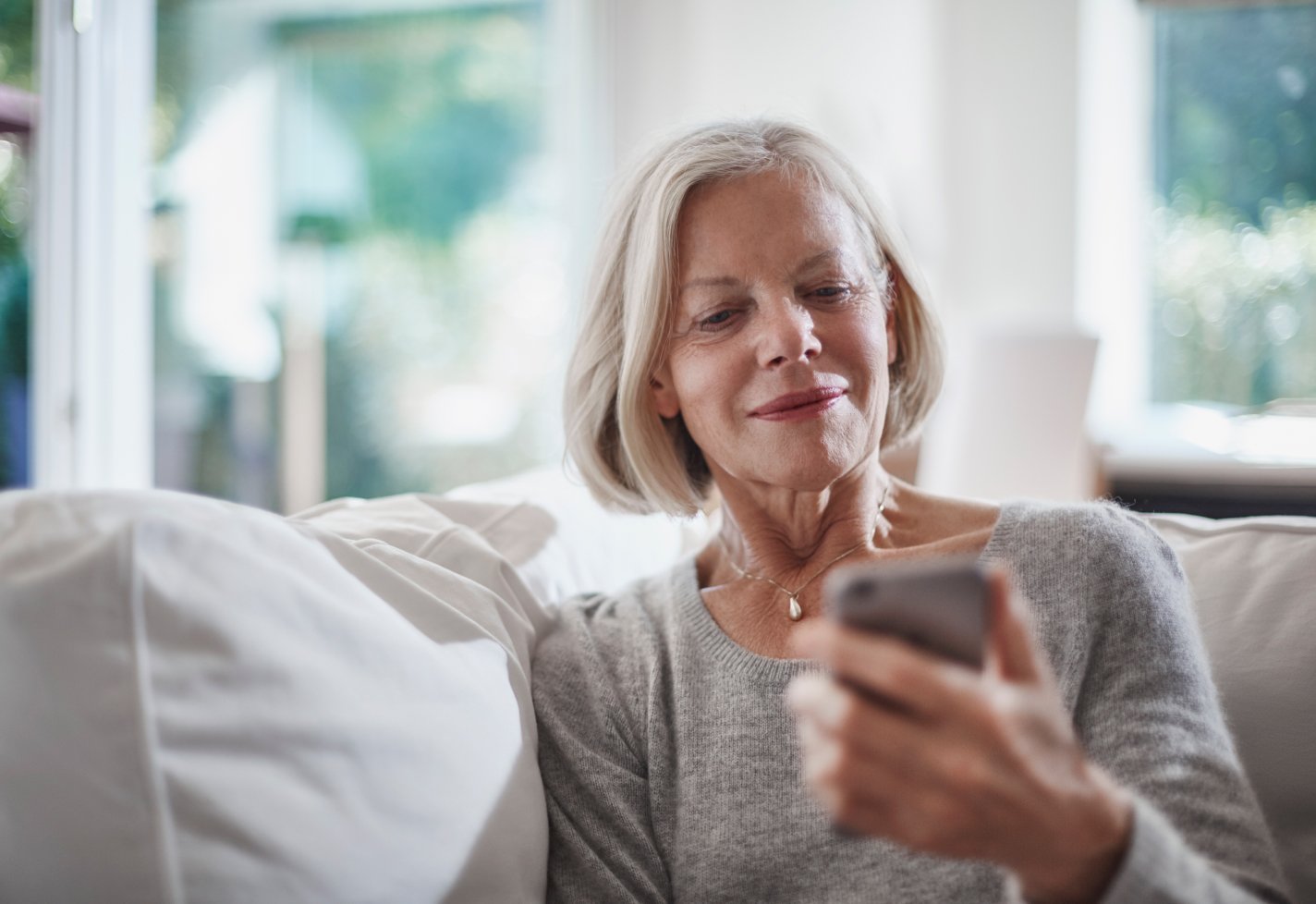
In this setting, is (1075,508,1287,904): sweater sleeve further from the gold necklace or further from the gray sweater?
the gold necklace

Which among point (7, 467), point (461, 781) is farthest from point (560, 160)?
point (461, 781)

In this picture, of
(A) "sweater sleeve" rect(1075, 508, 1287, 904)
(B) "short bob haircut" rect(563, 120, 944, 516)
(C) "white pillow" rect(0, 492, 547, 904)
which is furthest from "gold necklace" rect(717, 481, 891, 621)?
(C) "white pillow" rect(0, 492, 547, 904)

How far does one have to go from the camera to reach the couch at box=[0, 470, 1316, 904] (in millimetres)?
657

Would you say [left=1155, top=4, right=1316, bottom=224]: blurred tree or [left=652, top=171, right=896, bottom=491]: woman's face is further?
[left=1155, top=4, right=1316, bottom=224]: blurred tree

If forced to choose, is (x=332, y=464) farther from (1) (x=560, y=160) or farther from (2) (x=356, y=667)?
(2) (x=356, y=667)

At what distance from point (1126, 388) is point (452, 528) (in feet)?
11.2

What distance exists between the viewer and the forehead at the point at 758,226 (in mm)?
1141

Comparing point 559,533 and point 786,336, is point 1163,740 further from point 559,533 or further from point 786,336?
point 559,533

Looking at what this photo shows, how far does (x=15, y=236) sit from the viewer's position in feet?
6.13

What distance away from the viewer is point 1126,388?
4.00 metres

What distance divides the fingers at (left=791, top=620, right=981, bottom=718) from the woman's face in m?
0.54

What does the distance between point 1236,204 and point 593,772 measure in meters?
3.67

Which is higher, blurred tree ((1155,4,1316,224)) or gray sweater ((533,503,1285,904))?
blurred tree ((1155,4,1316,224))

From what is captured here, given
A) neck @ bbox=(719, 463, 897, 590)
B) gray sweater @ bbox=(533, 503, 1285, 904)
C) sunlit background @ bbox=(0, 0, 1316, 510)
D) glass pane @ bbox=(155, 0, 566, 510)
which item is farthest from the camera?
sunlit background @ bbox=(0, 0, 1316, 510)
